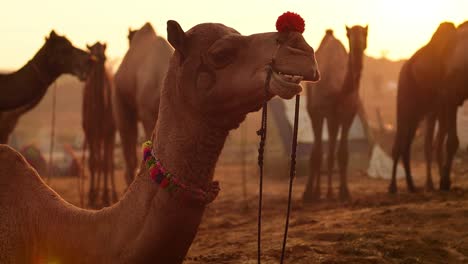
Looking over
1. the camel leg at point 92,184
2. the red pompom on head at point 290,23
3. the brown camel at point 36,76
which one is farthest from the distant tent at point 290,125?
the red pompom on head at point 290,23

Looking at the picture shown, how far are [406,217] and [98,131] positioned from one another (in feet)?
18.9

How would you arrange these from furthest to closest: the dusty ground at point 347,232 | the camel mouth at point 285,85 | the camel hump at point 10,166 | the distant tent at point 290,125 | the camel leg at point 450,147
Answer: the distant tent at point 290,125, the camel leg at point 450,147, the dusty ground at point 347,232, the camel hump at point 10,166, the camel mouth at point 285,85

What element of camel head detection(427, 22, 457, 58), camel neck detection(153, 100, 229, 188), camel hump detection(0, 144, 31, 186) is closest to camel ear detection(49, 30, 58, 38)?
camel head detection(427, 22, 457, 58)

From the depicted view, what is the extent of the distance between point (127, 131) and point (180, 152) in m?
6.40

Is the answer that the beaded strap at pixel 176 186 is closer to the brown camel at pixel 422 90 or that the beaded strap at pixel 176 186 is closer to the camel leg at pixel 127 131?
the camel leg at pixel 127 131

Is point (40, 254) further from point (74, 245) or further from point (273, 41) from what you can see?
point (273, 41)

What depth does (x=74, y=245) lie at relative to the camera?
2592 millimetres

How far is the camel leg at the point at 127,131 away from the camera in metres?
8.71

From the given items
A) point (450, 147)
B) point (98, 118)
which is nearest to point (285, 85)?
point (450, 147)

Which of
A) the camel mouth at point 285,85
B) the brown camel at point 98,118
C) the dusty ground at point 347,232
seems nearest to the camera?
the camel mouth at point 285,85

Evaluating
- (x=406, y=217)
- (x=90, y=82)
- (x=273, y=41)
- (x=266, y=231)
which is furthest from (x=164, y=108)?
(x=90, y=82)

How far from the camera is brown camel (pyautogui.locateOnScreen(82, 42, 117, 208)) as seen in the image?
398 inches

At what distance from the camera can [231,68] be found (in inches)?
102

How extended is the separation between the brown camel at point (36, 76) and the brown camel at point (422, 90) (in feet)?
17.5
